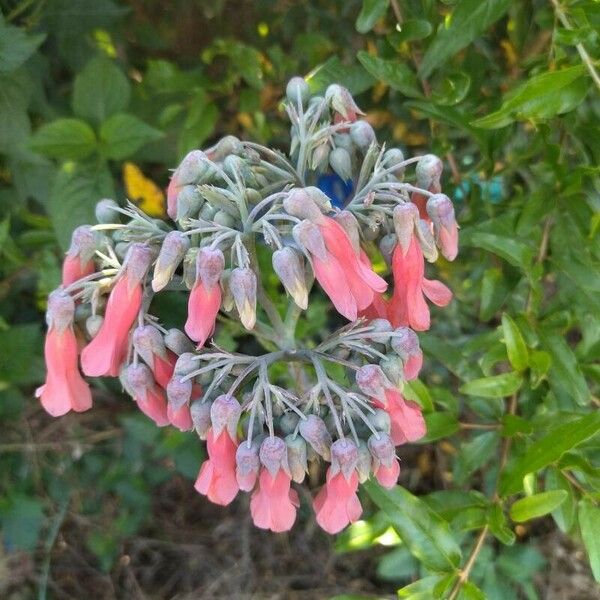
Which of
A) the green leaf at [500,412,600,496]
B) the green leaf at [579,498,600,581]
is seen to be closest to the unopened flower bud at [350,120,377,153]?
the green leaf at [500,412,600,496]

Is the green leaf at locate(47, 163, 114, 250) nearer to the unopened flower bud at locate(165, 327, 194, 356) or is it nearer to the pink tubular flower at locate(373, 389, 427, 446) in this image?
the unopened flower bud at locate(165, 327, 194, 356)

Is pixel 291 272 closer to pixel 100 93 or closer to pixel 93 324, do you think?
pixel 93 324

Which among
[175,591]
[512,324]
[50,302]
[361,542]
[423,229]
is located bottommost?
[175,591]

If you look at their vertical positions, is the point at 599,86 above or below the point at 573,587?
above

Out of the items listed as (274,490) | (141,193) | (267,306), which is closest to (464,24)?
(267,306)

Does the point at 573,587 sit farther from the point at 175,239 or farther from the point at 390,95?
the point at 175,239

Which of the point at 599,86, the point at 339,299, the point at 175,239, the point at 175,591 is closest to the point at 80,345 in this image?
the point at 175,239
